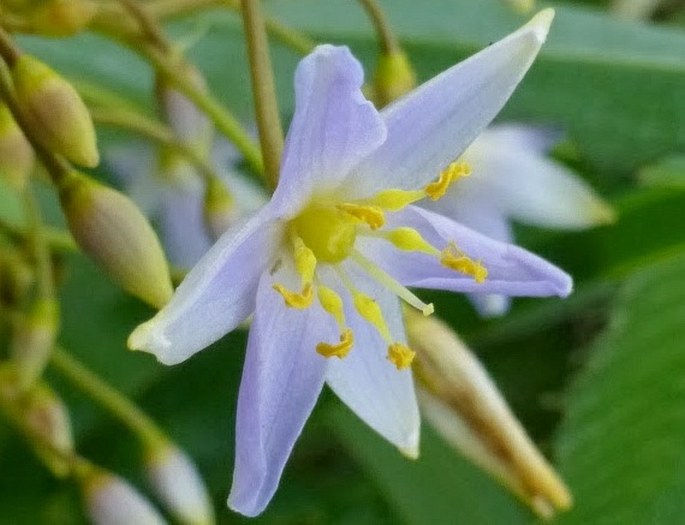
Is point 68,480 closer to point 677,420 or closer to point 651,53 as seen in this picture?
point 677,420

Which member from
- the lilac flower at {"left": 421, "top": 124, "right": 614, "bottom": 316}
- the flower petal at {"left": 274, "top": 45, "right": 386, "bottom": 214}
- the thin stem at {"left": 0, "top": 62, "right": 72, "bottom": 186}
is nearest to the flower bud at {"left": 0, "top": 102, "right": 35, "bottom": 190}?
the thin stem at {"left": 0, "top": 62, "right": 72, "bottom": 186}

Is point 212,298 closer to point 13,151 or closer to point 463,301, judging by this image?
point 13,151

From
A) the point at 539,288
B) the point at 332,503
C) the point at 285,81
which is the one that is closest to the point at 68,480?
the point at 332,503

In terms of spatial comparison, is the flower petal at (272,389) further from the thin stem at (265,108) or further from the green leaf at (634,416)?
the green leaf at (634,416)

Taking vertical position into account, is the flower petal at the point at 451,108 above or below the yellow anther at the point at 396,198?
above

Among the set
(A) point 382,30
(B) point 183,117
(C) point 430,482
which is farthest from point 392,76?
(C) point 430,482

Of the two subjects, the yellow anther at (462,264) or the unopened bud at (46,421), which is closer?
the yellow anther at (462,264)

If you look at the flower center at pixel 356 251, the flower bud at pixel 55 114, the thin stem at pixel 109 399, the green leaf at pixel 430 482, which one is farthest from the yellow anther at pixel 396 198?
the green leaf at pixel 430 482
